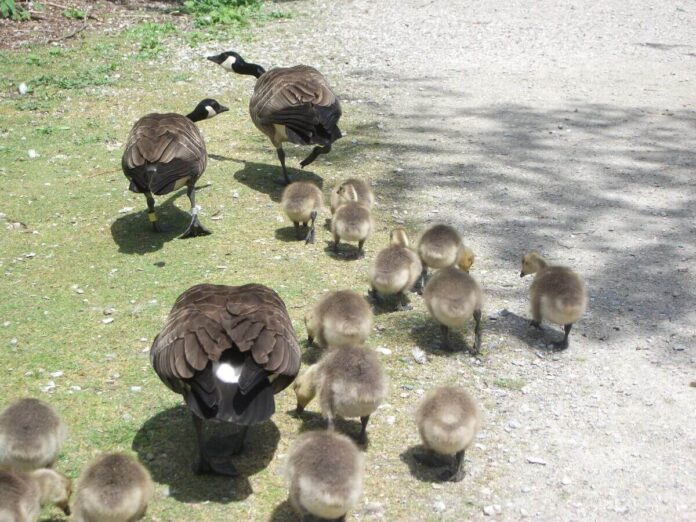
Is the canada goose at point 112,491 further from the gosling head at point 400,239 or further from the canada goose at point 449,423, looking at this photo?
the gosling head at point 400,239

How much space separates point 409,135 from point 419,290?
423cm

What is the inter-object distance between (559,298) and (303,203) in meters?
2.89

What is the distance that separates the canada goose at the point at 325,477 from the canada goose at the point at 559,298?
7.76ft

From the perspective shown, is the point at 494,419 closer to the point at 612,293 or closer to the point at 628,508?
the point at 628,508

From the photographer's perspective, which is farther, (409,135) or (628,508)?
(409,135)

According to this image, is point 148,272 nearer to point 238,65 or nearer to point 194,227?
point 194,227

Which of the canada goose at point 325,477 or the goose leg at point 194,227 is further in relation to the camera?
the goose leg at point 194,227

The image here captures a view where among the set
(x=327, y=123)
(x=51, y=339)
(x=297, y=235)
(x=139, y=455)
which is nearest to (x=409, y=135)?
(x=327, y=123)

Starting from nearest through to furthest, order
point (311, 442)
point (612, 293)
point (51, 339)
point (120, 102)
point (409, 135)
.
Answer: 1. point (311, 442)
2. point (51, 339)
3. point (612, 293)
4. point (409, 135)
5. point (120, 102)

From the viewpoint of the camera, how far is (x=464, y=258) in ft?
23.3

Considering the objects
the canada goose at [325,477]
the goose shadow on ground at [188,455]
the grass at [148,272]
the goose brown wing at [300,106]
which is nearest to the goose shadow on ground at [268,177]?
the grass at [148,272]

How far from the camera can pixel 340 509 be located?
412 cm

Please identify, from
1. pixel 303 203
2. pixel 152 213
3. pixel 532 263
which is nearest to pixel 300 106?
pixel 303 203

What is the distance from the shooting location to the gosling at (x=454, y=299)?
235 inches
